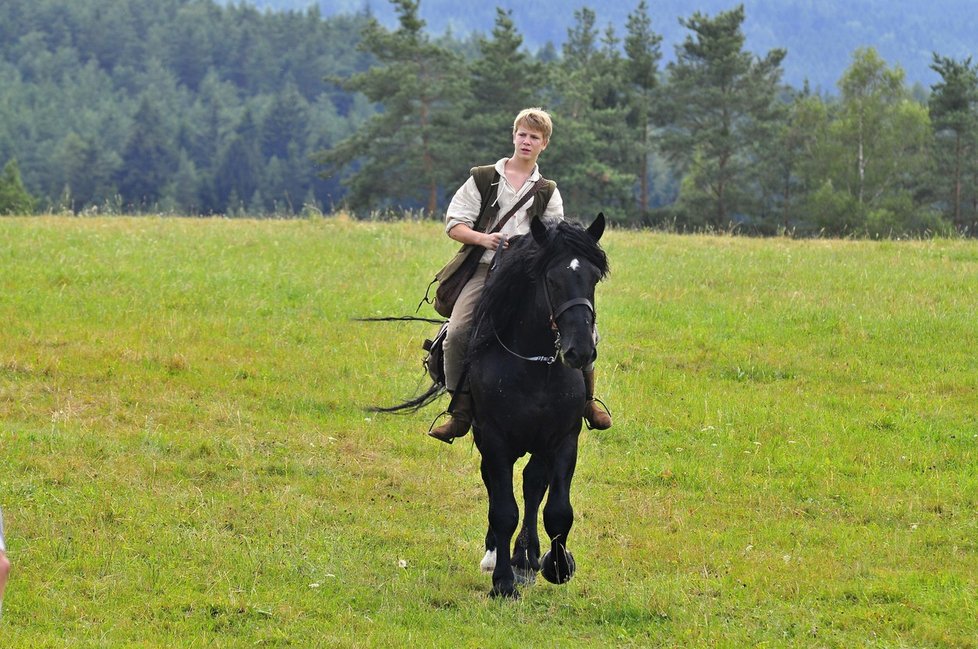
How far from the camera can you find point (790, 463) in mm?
11062

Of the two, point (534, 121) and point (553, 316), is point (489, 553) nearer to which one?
point (553, 316)

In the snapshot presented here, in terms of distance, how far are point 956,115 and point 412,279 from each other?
48627mm

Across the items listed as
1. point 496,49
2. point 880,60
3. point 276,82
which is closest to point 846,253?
point 496,49

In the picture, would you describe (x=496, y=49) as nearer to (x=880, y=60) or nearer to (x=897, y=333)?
(x=880, y=60)

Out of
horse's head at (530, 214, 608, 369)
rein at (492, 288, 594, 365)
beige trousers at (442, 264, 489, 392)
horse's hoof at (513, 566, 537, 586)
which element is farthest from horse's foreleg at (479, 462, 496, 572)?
horse's head at (530, 214, 608, 369)

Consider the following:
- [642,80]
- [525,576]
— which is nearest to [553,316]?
[525,576]

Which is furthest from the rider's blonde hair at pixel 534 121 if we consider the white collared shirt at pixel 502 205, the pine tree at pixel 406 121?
the pine tree at pixel 406 121

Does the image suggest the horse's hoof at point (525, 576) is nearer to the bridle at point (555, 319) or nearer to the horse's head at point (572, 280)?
→ the bridle at point (555, 319)

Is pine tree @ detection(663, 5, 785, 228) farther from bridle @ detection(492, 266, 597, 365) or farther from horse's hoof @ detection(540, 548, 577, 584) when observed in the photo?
bridle @ detection(492, 266, 597, 365)

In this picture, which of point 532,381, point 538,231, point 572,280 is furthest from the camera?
point 532,381

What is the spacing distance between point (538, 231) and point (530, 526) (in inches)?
80.2

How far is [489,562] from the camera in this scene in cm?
798

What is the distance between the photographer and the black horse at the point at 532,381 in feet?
23.7

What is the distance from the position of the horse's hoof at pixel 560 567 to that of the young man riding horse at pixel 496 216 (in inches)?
40.6
